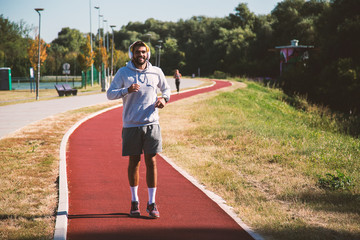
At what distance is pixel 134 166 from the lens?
15.4 ft

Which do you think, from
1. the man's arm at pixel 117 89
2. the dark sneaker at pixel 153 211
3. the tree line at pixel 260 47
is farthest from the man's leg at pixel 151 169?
the tree line at pixel 260 47

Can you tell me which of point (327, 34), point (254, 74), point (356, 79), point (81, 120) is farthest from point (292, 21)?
point (81, 120)

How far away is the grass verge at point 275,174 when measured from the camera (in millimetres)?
4680

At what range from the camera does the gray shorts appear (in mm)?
4484

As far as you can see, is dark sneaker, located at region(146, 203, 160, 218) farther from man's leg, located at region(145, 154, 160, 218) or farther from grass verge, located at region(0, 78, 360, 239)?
grass verge, located at region(0, 78, 360, 239)

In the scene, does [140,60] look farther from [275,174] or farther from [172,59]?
[172,59]

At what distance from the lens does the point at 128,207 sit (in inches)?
204

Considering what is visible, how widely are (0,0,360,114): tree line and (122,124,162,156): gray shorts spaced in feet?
81.0

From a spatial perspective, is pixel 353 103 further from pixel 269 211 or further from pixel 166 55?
pixel 166 55

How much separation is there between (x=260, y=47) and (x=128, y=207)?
72949 millimetres

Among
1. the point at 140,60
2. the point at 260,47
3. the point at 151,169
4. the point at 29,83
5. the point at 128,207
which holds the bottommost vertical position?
the point at 128,207

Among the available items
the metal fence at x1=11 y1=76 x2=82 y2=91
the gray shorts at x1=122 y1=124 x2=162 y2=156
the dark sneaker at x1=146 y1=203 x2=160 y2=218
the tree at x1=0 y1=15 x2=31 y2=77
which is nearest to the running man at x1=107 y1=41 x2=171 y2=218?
the gray shorts at x1=122 y1=124 x2=162 y2=156

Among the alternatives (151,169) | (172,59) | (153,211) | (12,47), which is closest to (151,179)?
(151,169)

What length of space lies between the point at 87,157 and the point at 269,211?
475cm
